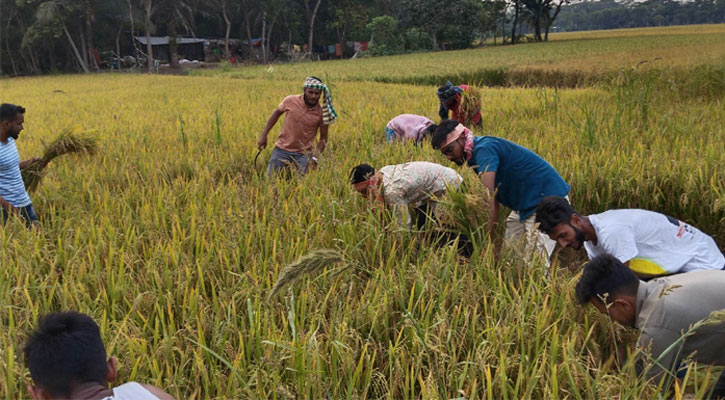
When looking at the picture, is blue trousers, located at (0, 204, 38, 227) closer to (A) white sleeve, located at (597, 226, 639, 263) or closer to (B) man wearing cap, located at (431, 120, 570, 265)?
(B) man wearing cap, located at (431, 120, 570, 265)

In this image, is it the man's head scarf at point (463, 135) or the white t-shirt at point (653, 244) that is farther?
the man's head scarf at point (463, 135)

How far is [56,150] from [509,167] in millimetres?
3383

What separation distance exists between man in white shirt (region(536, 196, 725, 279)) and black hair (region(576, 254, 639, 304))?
537 millimetres

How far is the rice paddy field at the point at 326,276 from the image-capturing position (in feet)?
5.08

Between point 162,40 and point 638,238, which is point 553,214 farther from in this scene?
point 162,40

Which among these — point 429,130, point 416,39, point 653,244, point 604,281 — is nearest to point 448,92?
point 429,130

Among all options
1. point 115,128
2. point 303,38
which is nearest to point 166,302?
point 115,128

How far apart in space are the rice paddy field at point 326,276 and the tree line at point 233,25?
Answer: 25.7 metres

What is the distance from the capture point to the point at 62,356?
46.9 inches

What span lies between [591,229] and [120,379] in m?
2.26

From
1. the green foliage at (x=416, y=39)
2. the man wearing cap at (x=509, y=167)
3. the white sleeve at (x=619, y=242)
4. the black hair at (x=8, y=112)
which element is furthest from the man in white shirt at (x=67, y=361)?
the green foliage at (x=416, y=39)

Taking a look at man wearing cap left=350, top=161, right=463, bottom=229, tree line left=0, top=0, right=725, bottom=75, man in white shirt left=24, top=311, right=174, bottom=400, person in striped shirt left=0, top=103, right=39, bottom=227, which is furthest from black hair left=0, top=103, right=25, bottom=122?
tree line left=0, top=0, right=725, bottom=75

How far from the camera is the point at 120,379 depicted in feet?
5.22

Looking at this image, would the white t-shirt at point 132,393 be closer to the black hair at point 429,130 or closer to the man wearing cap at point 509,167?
the man wearing cap at point 509,167
